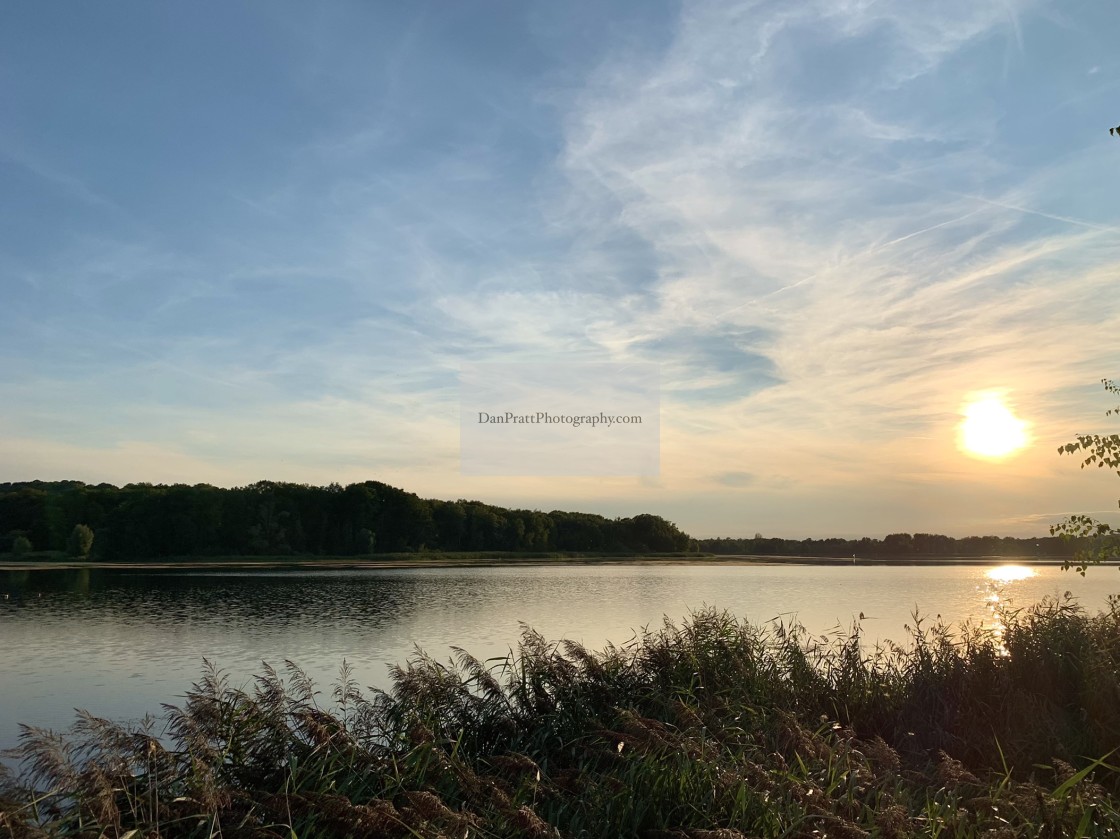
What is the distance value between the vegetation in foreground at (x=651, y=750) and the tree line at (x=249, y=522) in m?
87.8

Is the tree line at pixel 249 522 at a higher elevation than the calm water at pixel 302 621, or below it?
higher

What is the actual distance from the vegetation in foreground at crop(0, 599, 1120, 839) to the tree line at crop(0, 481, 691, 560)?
87.8 metres

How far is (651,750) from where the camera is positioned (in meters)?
6.91

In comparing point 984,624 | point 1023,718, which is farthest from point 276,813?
point 984,624

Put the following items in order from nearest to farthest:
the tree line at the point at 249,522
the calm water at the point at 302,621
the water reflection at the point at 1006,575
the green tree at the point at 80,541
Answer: the calm water at the point at 302,621, the water reflection at the point at 1006,575, the green tree at the point at 80,541, the tree line at the point at 249,522

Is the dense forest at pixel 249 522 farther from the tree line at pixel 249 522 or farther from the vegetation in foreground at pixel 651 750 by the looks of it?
the vegetation in foreground at pixel 651 750

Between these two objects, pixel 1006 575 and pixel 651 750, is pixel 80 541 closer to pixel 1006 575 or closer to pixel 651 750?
pixel 1006 575

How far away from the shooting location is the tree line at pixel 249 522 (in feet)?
304

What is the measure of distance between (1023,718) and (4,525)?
4607 inches

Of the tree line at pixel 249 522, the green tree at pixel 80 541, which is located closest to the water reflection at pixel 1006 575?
the tree line at pixel 249 522

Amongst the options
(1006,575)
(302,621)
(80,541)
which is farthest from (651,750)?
(80,541)

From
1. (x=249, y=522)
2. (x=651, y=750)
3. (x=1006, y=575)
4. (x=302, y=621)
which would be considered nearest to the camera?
(x=651, y=750)

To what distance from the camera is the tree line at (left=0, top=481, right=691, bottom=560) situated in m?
92.6

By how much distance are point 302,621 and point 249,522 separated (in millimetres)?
74687
